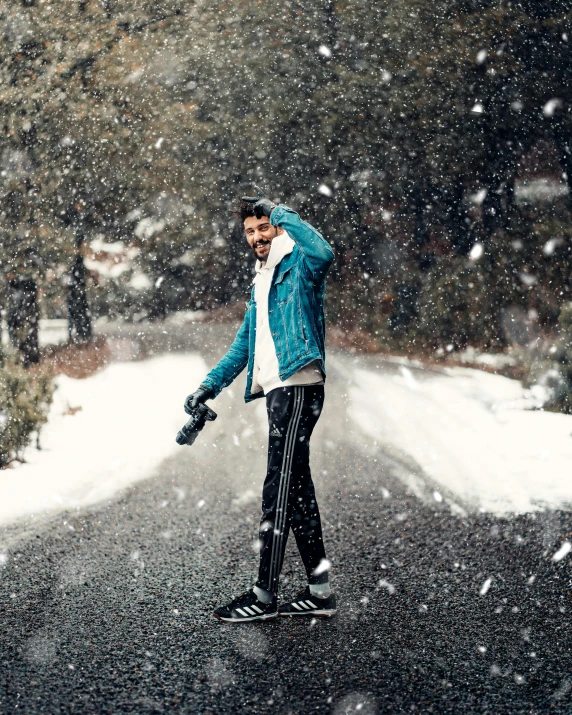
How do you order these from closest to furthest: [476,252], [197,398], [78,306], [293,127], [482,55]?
1. [197,398]
2. [482,55]
3. [293,127]
4. [78,306]
5. [476,252]

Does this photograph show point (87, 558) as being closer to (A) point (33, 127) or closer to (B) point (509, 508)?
(B) point (509, 508)

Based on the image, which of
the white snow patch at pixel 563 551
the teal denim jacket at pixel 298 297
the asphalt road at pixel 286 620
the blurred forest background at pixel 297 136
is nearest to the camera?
the asphalt road at pixel 286 620

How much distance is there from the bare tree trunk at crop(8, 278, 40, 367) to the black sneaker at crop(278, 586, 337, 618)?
8836 mm

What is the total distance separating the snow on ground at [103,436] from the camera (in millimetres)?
6199

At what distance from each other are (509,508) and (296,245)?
10.3ft

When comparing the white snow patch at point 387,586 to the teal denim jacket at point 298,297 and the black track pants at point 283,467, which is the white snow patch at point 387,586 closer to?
the black track pants at point 283,467

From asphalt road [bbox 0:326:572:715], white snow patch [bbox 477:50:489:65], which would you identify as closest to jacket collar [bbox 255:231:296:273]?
asphalt road [bbox 0:326:572:715]

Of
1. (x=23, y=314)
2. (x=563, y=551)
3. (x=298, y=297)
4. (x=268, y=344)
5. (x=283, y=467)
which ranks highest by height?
(x=298, y=297)

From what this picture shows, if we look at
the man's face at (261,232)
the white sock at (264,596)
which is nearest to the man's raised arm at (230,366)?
the man's face at (261,232)

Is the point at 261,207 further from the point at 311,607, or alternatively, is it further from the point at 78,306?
the point at 78,306

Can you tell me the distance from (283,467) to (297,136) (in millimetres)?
11717

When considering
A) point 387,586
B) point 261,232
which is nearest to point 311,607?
point 387,586

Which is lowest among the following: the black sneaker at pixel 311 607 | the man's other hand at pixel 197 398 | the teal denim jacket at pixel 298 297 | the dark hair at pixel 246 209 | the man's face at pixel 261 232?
the black sneaker at pixel 311 607

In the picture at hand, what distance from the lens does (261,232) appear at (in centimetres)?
361
